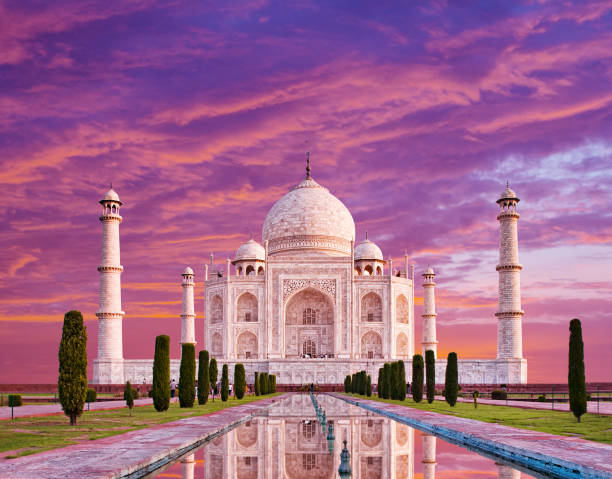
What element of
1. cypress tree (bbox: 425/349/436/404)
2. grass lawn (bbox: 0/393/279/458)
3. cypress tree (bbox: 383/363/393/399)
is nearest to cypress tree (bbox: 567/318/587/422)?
cypress tree (bbox: 425/349/436/404)

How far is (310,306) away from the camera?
4169 centimetres

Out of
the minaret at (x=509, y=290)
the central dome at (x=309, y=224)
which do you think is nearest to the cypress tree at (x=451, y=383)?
the minaret at (x=509, y=290)

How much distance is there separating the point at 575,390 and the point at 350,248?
30.6 metres

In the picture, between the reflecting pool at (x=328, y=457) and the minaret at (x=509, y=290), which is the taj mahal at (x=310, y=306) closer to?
the minaret at (x=509, y=290)

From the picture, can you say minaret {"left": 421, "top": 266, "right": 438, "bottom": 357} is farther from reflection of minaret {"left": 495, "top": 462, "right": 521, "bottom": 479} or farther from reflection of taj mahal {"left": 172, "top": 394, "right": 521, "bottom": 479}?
reflection of minaret {"left": 495, "top": 462, "right": 521, "bottom": 479}

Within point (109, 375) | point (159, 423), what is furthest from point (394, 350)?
point (159, 423)

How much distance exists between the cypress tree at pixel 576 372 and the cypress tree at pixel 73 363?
10.1 meters

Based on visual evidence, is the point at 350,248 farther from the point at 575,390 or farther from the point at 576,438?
the point at 576,438

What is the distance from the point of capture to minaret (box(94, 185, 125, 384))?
110ft

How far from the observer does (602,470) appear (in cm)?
654

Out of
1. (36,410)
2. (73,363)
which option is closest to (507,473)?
(73,363)

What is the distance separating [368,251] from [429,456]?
37466mm

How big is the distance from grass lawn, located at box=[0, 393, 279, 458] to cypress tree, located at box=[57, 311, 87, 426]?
483mm

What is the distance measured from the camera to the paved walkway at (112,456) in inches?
260
